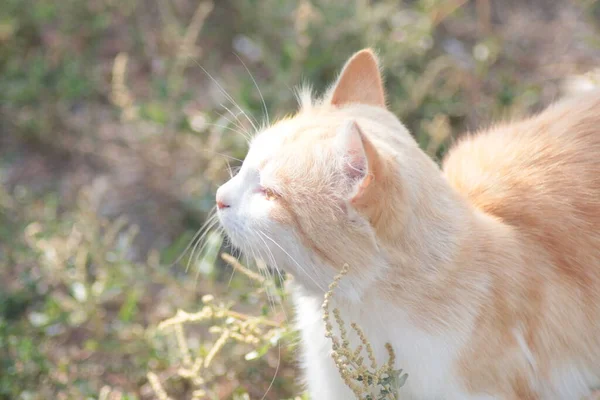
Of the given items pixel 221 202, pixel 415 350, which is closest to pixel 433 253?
pixel 415 350

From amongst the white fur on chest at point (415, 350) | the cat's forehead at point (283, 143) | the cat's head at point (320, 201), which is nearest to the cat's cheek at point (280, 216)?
the cat's head at point (320, 201)

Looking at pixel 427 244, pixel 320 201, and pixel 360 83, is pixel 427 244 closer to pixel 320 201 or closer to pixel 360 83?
pixel 320 201

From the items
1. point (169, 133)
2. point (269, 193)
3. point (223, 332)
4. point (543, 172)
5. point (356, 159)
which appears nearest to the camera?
point (356, 159)

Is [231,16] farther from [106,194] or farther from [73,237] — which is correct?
[73,237]

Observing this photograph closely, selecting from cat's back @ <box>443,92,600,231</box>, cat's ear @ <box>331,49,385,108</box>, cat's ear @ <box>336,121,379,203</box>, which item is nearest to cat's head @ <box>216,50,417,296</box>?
cat's ear @ <box>336,121,379,203</box>

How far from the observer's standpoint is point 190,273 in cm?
249

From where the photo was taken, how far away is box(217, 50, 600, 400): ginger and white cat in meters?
1.38

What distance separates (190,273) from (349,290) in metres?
1.18

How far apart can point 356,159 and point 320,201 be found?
120 mm

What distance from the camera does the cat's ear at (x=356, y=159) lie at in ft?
4.14

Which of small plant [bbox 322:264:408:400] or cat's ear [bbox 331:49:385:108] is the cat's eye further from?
cat's ear [bbox 331:49:385:108]

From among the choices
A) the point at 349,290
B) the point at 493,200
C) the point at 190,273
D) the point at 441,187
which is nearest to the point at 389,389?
the point at 349,290

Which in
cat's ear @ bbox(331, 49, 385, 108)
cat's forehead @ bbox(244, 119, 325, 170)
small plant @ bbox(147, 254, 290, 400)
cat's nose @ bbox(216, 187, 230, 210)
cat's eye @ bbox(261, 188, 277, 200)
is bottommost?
small plant @ bbox(147, 254, 290, 400)

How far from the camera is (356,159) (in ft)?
4.31
